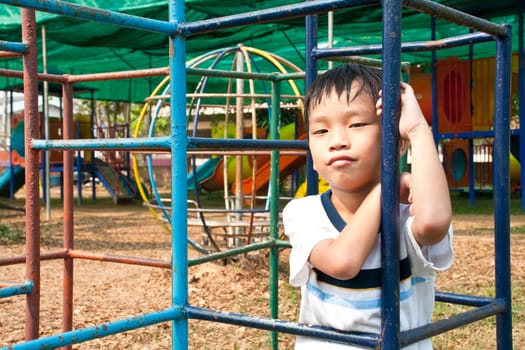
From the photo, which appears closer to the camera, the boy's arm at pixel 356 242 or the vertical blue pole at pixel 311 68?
the boy's arm at pixel 356 242

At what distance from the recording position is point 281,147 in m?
2.10

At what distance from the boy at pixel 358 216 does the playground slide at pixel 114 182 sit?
420 inches

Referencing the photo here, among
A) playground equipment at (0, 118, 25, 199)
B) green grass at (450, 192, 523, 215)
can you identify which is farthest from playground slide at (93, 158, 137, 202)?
green grass at (450, 192, 523, 215)

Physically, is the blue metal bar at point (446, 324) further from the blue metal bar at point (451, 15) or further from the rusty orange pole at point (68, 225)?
the rusty orange pole at point (68, 225)

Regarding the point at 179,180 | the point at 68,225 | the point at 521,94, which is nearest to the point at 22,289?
the point at 68,225

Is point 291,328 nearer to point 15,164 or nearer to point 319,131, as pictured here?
point 319,131

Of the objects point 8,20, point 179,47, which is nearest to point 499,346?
point 179,47

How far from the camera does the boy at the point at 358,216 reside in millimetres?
1140

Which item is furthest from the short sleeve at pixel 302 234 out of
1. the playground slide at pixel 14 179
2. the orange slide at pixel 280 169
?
the playground slide at pixel 14 179

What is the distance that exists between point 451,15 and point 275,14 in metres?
0.33

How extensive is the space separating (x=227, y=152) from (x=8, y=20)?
18.5 ft

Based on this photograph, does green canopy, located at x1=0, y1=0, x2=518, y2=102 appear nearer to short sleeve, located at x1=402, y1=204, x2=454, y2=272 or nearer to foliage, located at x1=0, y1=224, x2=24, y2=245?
foliage, located at x1=0, y1=224, x2=24, y2=245

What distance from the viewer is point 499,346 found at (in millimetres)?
1598

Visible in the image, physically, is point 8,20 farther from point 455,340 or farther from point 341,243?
point 341,243
